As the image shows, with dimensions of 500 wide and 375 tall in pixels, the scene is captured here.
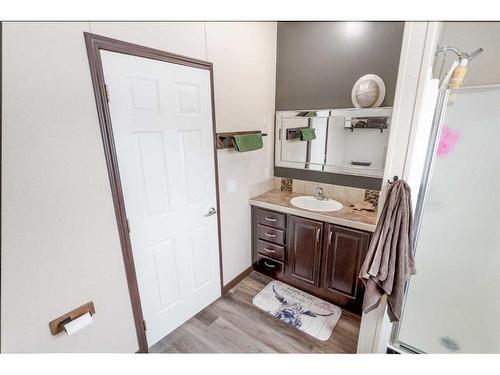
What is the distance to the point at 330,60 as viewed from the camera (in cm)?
202

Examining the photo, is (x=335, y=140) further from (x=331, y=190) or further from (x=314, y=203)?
(x=314, y=203)

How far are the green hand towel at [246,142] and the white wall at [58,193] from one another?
2.29ft

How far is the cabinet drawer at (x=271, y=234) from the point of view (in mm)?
2164

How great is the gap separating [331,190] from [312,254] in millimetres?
696

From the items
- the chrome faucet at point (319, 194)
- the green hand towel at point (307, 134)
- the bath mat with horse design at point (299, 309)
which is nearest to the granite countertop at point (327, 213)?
the chrome faucet at point (319, 194)

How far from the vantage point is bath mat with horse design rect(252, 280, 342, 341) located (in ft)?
5.88

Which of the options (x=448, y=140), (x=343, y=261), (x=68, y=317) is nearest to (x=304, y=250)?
(x=343, y=261)

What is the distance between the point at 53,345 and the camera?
1118 mm

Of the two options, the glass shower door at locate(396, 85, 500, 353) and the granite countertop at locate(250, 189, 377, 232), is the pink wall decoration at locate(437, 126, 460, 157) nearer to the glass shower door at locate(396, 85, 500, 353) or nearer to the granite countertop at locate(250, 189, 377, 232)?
the glass shower door at locate(396, 85, 500, 353)

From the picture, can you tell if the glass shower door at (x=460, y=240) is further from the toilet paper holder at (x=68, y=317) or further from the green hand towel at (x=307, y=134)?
the toilet paper holder at (x=68, y=317)

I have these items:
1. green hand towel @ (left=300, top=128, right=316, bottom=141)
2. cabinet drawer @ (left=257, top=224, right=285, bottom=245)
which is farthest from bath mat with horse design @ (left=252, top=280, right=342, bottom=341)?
green hand towel @ (left=300, top=128, right=316, bottom=141)

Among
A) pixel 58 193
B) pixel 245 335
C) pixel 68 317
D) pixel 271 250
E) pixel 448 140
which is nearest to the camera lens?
pixel 58 193

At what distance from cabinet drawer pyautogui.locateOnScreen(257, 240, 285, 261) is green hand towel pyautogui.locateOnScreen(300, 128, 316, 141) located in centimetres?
116

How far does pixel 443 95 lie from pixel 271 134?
1.55m
